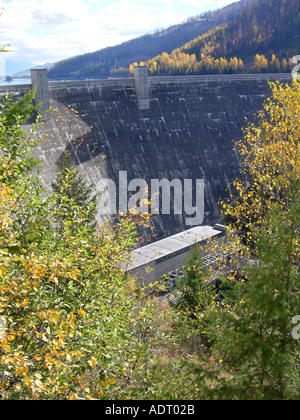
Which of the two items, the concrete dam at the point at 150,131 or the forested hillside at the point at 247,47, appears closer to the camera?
the concrete dam at the point at 150,131

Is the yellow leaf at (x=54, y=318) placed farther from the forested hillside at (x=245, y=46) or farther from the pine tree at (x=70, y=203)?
the forested hillside at (x=245, y=46)

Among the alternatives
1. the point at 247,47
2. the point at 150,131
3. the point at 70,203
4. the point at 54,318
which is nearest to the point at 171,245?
the point at 150,131

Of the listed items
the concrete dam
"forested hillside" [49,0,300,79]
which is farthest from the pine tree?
"forested hillside" [49,0,300,79]

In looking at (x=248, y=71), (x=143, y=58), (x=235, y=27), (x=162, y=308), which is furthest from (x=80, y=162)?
(x=143, y=58)

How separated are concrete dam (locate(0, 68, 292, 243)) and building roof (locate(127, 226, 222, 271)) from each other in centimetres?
135

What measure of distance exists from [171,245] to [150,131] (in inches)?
392

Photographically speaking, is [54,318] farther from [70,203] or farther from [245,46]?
[245,46]

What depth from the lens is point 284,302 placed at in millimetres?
4988

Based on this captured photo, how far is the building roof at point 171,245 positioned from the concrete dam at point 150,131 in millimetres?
1349

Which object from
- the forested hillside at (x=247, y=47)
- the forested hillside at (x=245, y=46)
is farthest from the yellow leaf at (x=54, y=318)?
the forested hillside at (x=247, y=47)

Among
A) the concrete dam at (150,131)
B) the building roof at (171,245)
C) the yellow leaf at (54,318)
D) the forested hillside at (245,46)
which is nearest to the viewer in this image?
the yellow leaf at (54,318)

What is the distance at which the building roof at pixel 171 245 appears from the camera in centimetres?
2052

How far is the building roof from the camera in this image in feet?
67.3
